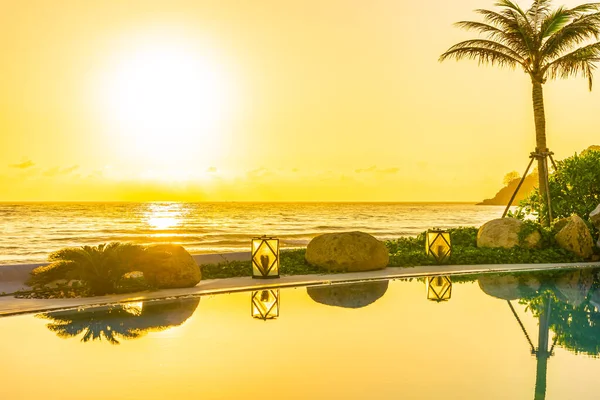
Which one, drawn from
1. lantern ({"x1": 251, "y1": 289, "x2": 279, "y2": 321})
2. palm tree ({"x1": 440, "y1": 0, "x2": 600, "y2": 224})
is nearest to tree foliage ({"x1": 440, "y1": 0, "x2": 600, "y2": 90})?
palm tree ({"x1": 440, "y1": 0, "x2": 600, "y2": 224})

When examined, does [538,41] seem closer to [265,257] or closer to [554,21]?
[554,21]

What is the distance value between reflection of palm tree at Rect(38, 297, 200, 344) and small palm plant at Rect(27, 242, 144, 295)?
1.57 metres

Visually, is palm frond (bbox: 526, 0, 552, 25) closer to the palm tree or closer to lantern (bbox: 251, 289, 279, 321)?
the palm tree

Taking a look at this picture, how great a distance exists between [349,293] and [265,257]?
272 centimetres

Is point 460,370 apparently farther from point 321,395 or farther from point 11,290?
point 11,290

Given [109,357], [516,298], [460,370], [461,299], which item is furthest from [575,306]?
[109,357]

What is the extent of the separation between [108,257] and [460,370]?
849 cm

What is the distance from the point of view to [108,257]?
45.0 ft

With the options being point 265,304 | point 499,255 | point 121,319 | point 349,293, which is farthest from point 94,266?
point 499,255

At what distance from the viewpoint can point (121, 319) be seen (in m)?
10.7

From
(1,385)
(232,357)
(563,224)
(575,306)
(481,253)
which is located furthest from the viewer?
(563,224)

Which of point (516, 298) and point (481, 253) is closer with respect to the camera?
point (516, 298)

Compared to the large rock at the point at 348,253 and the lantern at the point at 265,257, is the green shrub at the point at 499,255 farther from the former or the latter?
the lantern at the point at 265,257

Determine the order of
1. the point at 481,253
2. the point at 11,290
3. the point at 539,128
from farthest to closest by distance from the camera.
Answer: the point at 539,128 < the point at 481,253 < the point at 11,290
